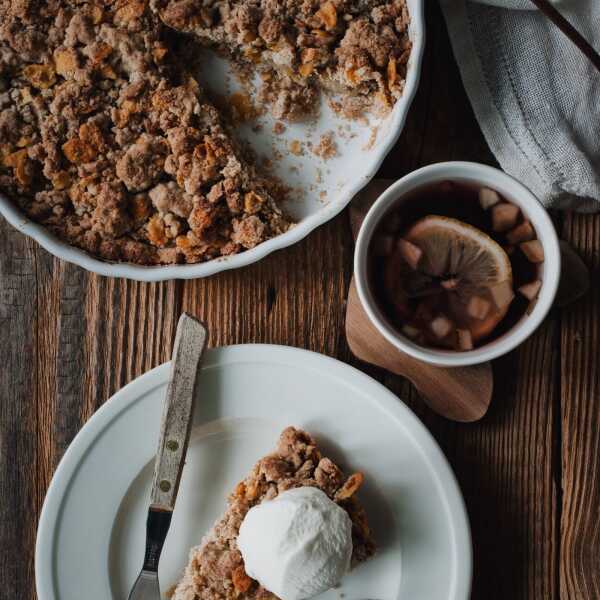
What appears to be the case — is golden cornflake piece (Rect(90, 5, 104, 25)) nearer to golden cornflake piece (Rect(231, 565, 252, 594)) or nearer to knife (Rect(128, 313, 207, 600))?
knife (Rect(128, 313, 207, 600))

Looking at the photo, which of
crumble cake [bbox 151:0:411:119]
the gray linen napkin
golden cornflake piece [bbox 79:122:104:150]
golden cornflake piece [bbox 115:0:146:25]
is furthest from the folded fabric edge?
golden cornflake piece [bbox 79:122:104:150]

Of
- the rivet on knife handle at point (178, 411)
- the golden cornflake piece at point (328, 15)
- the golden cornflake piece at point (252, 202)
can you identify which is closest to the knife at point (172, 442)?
the rivet on knife handle at point (178, 411)

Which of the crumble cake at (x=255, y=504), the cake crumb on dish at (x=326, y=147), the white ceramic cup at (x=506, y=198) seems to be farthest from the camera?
the cake crumb on dish at (x=326, y=147)

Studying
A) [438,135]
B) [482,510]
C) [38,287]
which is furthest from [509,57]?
[38,287]

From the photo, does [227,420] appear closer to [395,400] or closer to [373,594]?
[395,400]

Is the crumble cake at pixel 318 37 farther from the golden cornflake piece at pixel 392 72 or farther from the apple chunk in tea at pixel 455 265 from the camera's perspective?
the apple chunk in tea at pixel 455 265
